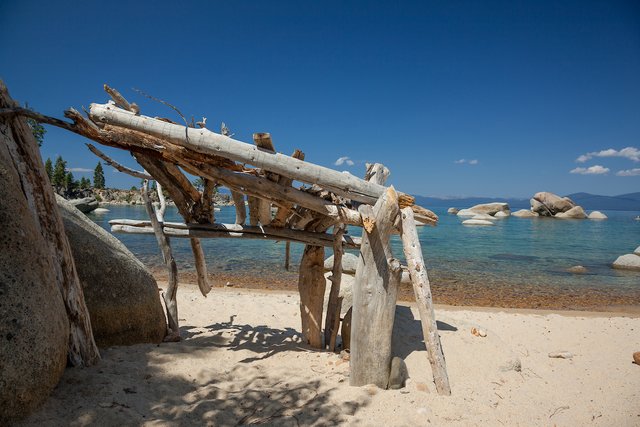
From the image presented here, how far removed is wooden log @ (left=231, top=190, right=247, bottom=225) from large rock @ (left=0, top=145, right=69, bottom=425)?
223 centimetres

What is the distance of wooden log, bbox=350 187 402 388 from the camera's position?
Result: 3.82 meters

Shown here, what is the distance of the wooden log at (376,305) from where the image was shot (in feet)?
12.5

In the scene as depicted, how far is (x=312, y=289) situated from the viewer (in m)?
5.41

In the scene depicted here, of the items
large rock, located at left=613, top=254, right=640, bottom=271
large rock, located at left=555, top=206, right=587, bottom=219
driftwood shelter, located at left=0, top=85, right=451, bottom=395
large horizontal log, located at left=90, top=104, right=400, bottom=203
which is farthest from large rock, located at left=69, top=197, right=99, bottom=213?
large rock, located at left=555, top=206, right=587, bottom=219

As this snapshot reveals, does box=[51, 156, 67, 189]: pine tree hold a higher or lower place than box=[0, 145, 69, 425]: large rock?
higher

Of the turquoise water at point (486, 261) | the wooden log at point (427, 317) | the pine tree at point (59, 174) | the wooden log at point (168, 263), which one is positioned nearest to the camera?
the wooden log at point (427, 317)

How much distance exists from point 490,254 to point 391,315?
1955 centimetres

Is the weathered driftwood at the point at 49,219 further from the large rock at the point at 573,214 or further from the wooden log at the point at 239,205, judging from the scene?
the large rock at the point at 573,214

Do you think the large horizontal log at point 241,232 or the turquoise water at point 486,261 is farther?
the turquoise water at point 486,261

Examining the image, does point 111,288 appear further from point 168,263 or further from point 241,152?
point 241,152

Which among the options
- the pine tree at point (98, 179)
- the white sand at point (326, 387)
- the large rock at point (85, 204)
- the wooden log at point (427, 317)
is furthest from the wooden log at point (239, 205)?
the pine tree at point (98, 179)

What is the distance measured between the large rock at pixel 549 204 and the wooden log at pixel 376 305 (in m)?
65.0

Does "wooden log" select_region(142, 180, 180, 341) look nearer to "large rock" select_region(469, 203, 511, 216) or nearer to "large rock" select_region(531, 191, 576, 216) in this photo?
"large rock" select_region(531, 191, 576, 216)

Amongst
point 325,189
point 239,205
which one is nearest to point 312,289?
point 239,205
